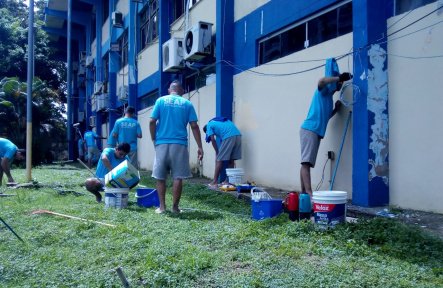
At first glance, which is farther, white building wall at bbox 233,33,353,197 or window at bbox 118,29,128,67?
window at bbox 118,29,128,67

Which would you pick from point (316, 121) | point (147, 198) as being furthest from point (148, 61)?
point (316, 121)

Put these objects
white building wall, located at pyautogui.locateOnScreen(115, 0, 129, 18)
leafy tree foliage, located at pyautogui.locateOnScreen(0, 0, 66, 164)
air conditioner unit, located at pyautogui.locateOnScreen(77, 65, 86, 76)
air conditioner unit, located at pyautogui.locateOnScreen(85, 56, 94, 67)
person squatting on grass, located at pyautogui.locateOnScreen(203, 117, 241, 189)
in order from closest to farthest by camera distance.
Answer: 1. person squatting on grass, located at pyautogui.locateOnScreen(203, 117, 241, 189)
2. white building wall, located at pyautogui.locateOnScreen(115, 0, 129, 18)
3. leafy tree foliage, located at pyautogui.locateOnScreen(0, 0, 66, 164)
4. air conditioner unit, located at pyautogui.locateOnScreen(85, 56, 94, 67)
5. air conditioner unit, located at pyautogui.locateOnScreen(77, 65, 86, 76)

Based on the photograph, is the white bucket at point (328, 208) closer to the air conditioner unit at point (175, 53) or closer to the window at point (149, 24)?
the air conditioner unit at point (175, 53)

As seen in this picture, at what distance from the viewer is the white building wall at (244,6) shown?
356 inches

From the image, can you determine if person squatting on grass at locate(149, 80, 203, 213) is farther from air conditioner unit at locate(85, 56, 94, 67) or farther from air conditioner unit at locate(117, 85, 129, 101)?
air conditioner unit at locate(85, 56, 94, 67)

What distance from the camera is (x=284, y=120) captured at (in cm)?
811

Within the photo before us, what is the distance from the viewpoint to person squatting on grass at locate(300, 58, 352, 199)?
6152mm

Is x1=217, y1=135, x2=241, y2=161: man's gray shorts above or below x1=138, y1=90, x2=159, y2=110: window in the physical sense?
below

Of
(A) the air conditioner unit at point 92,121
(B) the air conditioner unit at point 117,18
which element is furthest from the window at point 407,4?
(A) the air conditioner unit at point 92,121

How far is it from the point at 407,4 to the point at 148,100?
12242 mm

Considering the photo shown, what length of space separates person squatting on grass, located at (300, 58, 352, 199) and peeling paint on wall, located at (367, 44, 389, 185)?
48 cm

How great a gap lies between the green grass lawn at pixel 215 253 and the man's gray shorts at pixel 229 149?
133 inches

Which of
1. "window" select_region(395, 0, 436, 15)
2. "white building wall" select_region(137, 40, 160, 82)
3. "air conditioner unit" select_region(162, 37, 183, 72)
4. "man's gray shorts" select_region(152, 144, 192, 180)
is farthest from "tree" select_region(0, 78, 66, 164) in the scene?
"window" select_region(395, 0, 436, 15)

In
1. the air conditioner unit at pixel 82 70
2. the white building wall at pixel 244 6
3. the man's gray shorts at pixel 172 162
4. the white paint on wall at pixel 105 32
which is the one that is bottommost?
the man's gray shorts at pixel 172 162
